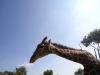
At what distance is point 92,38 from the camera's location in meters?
30.5

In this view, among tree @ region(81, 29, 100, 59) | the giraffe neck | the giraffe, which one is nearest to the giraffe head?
the giraffe

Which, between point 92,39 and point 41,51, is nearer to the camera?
point 41,51

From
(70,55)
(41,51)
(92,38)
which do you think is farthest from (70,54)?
(92,38)

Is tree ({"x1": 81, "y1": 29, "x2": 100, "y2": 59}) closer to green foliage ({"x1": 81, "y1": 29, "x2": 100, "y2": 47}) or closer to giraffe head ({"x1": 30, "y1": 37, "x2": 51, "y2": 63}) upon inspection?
green foliage ({"x1": 81, "y1": 29, "x2": 100, "y2": 47})

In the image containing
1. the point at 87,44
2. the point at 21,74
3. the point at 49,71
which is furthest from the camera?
the point at 21,74

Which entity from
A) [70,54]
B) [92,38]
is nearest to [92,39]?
[92,38]

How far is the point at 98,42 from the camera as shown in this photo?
29797 millimetres

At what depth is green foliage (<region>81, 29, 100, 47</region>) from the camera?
2980 centimetres

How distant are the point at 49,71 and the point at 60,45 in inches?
904

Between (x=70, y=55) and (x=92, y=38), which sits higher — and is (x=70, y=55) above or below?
below

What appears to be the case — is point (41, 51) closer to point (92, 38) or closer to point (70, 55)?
point (70, 55)

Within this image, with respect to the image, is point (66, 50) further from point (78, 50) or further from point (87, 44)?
point (87, 44)

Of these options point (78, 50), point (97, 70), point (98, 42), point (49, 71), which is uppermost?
point (98, 42)

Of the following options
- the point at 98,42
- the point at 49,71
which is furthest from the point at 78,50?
the point at 98,42
